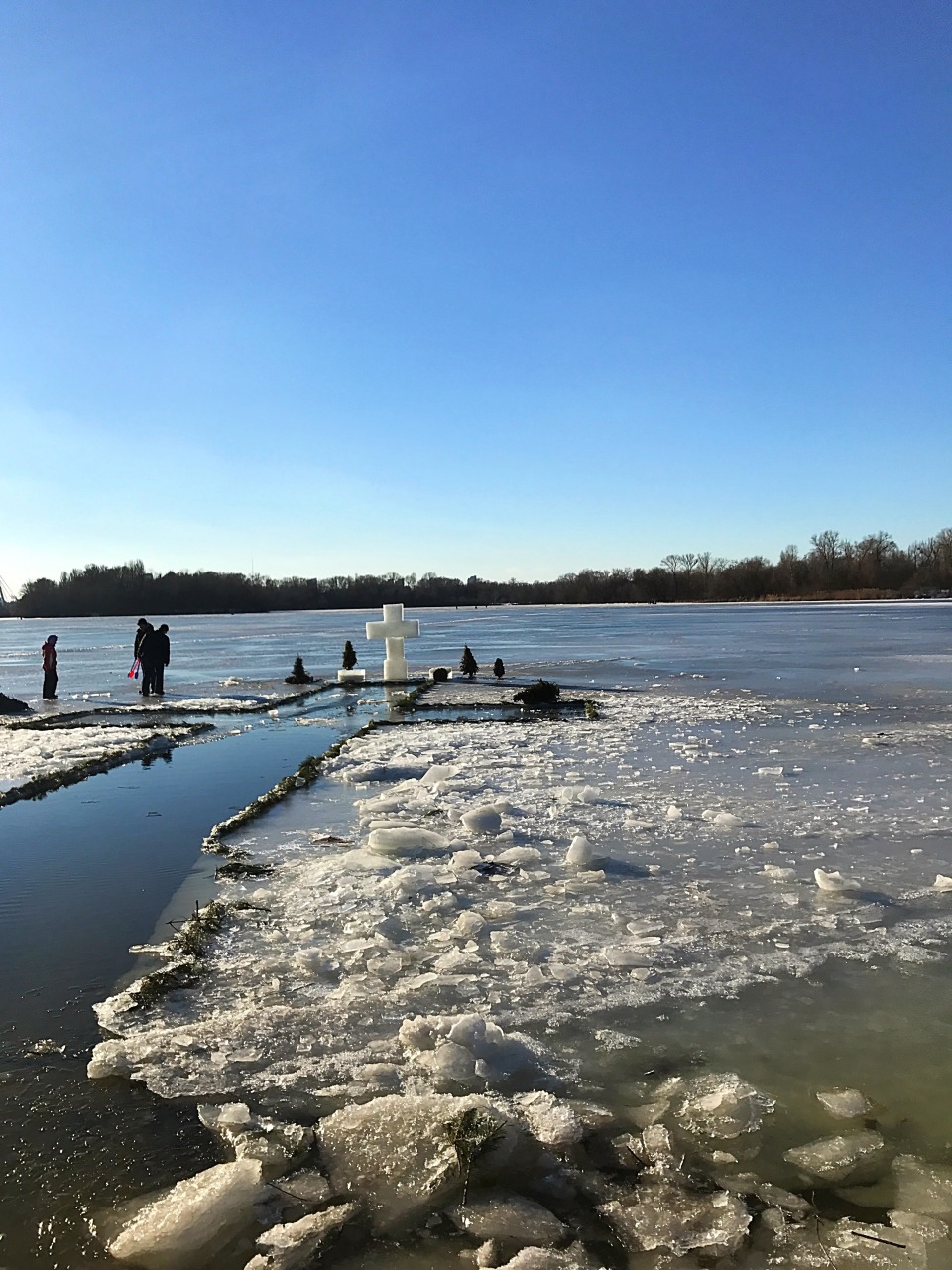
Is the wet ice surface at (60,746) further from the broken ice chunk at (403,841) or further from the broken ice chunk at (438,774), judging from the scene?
the broken ice chunk at (403,841)

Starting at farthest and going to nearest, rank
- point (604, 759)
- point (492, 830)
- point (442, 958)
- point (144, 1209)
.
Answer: point (604, 759) < point (492, 830) < point (442, 958) < point (144, 1209)

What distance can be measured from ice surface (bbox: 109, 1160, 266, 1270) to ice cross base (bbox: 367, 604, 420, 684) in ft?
60.0

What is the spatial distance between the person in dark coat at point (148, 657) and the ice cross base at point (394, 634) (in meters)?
5.00

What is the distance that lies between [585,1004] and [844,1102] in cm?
123

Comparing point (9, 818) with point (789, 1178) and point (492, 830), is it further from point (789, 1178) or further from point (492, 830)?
point (789, 1178)

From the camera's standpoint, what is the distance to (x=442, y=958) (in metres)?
4.70

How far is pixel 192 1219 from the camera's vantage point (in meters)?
2.67

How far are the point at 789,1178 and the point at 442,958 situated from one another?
2195mm

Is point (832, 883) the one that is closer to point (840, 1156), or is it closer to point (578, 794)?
point (840, 1156)

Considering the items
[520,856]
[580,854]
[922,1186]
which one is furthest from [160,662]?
[922,1186]

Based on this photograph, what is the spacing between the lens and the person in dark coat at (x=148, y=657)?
20359 millimetres

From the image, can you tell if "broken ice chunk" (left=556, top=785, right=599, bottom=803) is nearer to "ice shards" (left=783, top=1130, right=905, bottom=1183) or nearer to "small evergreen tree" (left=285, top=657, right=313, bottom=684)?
"ice shards" (left=783, top=1130, right=905, bottom=1183)

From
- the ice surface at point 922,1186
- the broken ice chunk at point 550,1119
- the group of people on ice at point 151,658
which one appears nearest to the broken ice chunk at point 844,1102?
the ice surface at point 922,1186

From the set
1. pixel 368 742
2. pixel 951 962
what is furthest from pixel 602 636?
pixel 951 962
